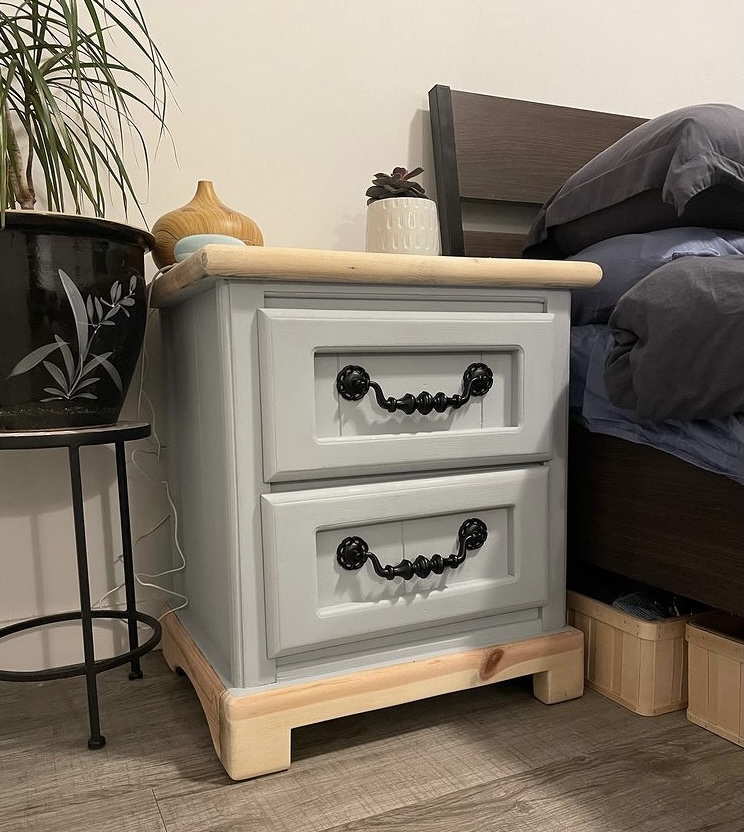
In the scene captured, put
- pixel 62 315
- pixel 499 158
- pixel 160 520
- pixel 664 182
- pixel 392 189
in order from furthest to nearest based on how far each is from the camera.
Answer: pixel 499 158 → pixel 160 520 → pixel 392 189 → pixel 664 182 → pixel 62 315

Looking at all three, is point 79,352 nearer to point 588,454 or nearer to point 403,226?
point 403,226

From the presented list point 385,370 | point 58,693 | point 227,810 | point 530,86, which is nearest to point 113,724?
point 58,693

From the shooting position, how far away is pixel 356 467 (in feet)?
3.00

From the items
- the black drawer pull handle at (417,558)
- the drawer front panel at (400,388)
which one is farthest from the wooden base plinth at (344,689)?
the drawer front panel at (400,388)

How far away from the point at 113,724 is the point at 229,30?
1.11 meters

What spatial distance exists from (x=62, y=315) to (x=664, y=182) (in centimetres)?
82

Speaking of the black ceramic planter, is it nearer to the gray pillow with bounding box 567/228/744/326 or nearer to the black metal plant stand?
the black metal plant stand

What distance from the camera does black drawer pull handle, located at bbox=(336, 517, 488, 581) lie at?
92 cm

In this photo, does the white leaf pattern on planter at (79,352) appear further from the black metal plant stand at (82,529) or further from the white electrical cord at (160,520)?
the white electrical cord at (160,520)

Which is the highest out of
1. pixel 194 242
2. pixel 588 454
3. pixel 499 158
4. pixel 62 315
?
pixel 499 158

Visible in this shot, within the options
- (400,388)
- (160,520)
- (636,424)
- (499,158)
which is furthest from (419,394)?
(499,158)

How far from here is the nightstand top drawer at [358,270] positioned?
0.82 metres

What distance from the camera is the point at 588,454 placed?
1.10 m

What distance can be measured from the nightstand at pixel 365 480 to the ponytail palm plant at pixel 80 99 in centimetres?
21
